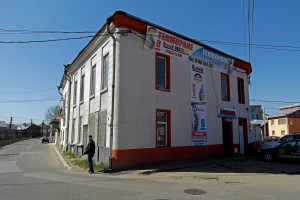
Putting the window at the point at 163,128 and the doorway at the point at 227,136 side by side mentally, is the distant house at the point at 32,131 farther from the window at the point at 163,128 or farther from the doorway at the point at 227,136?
the window at the point at 163,128

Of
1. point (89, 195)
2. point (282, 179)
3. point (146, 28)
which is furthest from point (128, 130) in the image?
point (282, 179)

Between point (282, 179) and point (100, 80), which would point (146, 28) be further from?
point (282, 179)

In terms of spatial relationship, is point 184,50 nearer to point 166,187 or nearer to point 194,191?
point 166,187

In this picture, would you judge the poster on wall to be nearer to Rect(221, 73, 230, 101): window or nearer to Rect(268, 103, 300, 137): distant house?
Rect(221, 73, 230, 101): window

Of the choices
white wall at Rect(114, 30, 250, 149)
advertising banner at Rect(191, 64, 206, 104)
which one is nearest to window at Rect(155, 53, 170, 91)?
white wall at Rect(114, 30, 250, 149)

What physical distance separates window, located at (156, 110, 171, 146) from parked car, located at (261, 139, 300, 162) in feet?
21.9

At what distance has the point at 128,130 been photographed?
10.8m

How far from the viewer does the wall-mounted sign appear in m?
15.7

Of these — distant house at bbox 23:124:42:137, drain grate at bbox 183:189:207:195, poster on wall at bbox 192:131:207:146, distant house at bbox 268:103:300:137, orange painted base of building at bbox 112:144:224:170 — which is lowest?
distant house at bbox 23:124:42:137

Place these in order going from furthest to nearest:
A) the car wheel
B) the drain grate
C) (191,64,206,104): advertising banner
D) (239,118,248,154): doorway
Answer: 1. (239,118,248,154): doorway
2. (191,64,206,104): advertising banner
3. the car wheel
4. the drain grate

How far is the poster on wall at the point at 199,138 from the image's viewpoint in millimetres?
13614

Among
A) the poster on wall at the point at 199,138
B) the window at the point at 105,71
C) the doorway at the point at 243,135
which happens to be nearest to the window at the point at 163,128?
the poster on wall at the point at 199,138

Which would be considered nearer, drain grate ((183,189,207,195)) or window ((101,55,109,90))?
drain grate ((183,189,207,195))

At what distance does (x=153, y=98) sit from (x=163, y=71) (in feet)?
6.98
